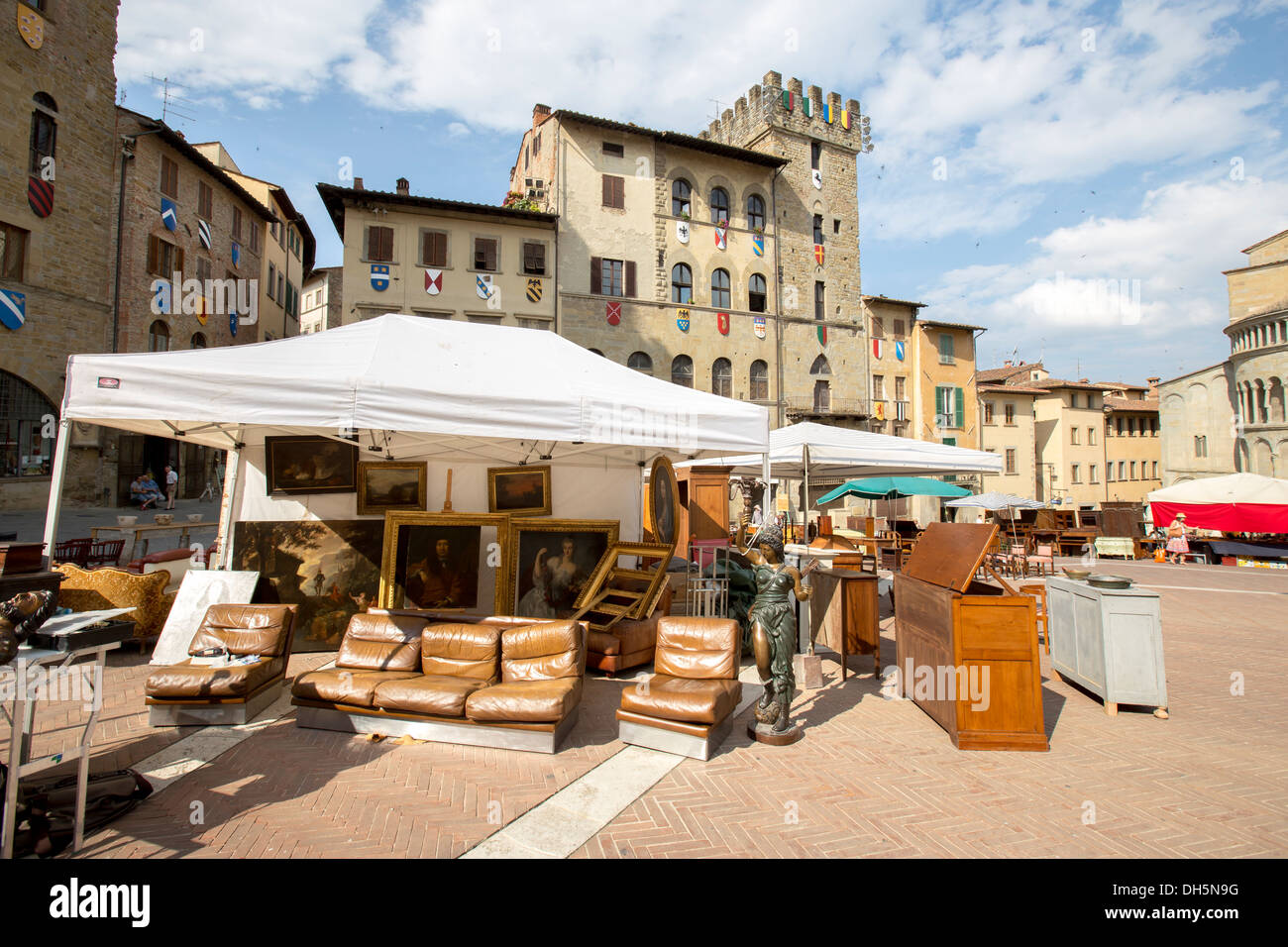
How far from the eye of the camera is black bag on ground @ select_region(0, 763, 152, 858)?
10.5 ft

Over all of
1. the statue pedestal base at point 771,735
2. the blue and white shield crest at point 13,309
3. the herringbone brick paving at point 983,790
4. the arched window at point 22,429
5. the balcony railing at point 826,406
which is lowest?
the herringbone brick paving at point 983,790

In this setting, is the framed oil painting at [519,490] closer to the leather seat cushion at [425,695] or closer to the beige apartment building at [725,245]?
the leather seat cushion at [425,695]

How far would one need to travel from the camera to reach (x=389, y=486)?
302 inches

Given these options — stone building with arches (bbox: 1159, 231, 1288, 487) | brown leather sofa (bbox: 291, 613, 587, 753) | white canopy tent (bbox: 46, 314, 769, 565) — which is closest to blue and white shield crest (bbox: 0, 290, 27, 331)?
white canopy tent (bbox: 46, 314, 769, 565)

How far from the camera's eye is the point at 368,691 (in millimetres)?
4910

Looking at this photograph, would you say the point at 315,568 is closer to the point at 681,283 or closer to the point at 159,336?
the point at 159,336

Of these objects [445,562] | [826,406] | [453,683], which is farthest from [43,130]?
[826,406]

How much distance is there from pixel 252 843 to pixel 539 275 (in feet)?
79.0

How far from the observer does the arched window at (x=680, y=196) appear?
28094mm

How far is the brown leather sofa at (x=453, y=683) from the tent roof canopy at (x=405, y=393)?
1.82 meters

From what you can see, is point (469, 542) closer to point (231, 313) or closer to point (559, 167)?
point (559, 167)

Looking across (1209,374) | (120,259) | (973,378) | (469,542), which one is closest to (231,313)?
(120,259)

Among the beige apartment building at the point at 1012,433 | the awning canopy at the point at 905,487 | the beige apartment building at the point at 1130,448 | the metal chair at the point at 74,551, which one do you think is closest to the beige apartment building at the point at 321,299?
the metal chair at the point at 74,551

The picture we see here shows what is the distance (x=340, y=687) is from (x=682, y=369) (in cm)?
2393
